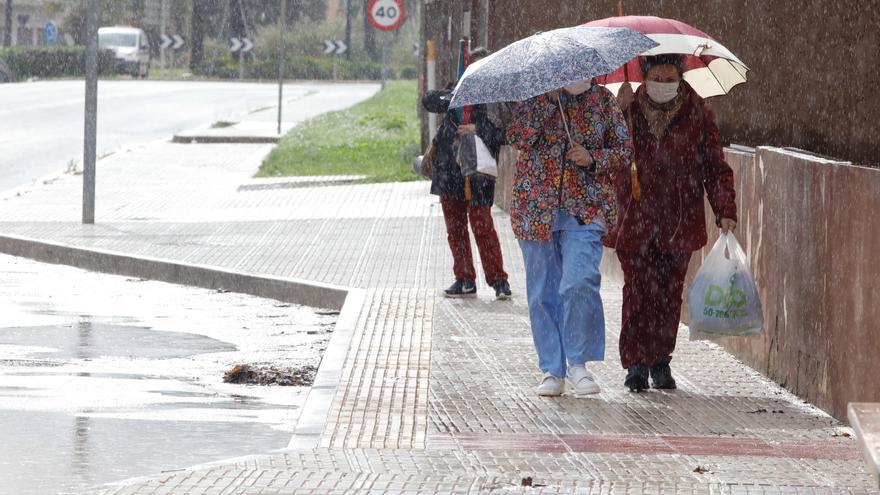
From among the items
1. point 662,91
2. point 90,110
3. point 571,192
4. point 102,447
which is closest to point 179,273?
point 90,110

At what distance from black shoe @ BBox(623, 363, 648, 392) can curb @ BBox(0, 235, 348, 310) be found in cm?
375

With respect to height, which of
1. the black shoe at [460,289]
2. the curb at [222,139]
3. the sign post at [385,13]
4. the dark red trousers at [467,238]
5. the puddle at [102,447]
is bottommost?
the curb at [222,139]

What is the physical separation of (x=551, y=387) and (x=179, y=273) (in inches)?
228

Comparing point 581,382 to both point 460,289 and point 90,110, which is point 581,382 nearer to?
point 460,289

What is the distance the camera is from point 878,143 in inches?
322

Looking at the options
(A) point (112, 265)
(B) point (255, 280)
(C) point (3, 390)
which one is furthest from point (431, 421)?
(A) point (112, 265)

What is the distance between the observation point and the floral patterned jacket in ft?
27.0

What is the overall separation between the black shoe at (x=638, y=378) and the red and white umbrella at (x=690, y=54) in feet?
4.70

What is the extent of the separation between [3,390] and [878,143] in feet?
13.6

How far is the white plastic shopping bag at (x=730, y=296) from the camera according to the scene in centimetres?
836

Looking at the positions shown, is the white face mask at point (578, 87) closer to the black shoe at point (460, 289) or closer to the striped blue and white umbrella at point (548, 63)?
the striped blue and white umbrella at point (548, 63)

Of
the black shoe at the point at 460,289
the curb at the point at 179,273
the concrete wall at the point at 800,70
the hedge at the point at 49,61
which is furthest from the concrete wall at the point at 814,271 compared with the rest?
the hedge at the point at 49,61

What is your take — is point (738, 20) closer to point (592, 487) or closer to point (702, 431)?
point (702, 431)

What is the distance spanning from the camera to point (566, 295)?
8.33 metres
